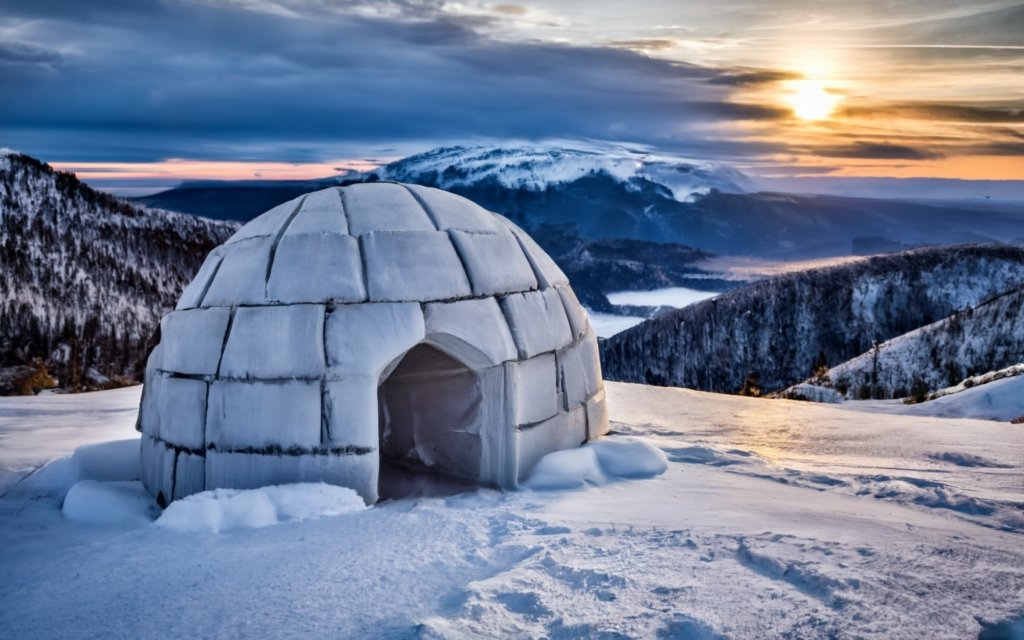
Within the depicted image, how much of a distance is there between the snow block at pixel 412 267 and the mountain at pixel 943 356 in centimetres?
1306

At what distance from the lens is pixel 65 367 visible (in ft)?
80.7

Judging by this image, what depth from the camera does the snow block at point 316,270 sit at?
4.73 metres

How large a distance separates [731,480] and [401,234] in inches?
114

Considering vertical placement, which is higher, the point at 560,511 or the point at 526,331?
the point at 526,331

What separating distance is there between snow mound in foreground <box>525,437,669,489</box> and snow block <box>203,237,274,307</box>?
2.25 meters

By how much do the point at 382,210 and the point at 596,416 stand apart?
243cm

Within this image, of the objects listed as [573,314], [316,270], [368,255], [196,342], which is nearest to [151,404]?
[196,342]

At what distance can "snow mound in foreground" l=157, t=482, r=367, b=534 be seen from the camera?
4.22 meters

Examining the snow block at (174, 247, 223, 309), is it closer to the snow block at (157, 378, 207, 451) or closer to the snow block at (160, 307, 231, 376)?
the snow block at (160, 307, 231, 376)

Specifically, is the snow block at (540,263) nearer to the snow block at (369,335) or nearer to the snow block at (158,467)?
the snow block at (369,335)

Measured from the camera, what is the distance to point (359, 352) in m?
4.55

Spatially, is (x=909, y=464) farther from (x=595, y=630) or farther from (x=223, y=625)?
(x=223, y=625)

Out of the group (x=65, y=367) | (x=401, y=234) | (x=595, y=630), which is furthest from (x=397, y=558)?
(x=65, y=367)

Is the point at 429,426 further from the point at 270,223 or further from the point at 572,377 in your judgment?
the point at 270,223
